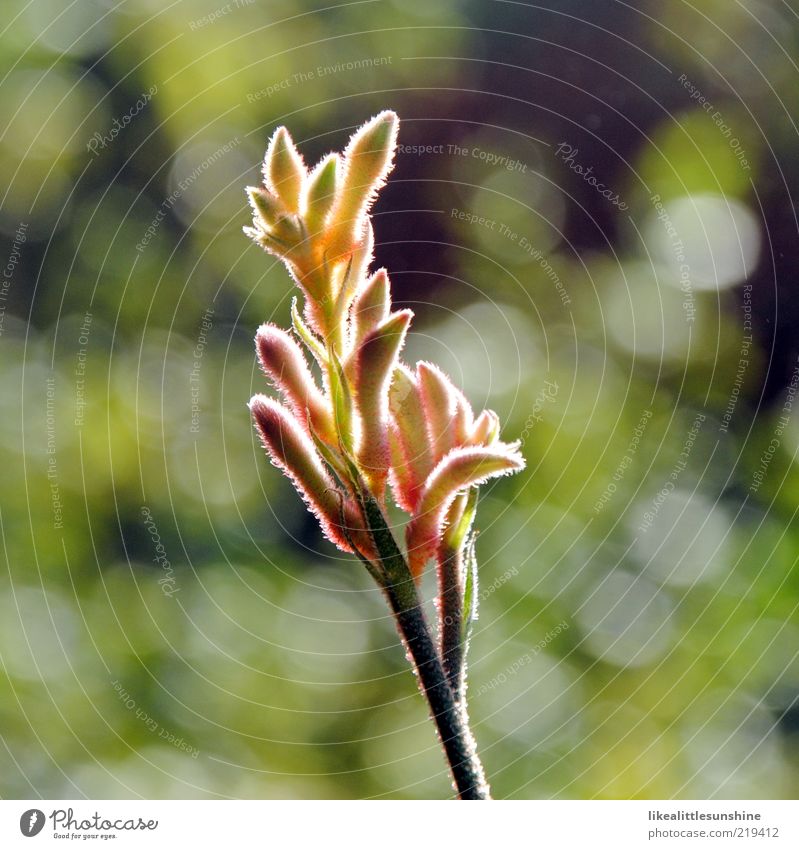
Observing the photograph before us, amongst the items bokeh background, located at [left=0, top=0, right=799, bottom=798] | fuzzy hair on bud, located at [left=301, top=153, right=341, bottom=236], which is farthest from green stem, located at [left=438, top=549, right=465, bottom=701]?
bokeh background, located at [left=0, top=0, right=799, bottom=798]

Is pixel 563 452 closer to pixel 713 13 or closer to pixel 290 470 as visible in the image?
pixel 713 13

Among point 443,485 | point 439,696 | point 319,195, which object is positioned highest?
point 319,195

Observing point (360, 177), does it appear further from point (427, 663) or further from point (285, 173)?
point (427, 663)

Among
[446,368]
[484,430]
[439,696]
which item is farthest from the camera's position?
[446,368]

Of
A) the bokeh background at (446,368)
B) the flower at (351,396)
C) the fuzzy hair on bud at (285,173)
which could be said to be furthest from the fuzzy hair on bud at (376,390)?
the bokeh background at (446,368)

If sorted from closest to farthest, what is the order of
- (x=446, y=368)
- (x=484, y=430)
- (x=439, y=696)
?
(x=439, y=696), (x=484, y=430), (x=446, y=368)

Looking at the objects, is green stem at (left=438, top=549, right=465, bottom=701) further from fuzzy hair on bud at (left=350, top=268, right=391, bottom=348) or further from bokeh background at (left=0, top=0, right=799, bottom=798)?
bokeh background at (left=0, top=0, right=799, bottom=798)

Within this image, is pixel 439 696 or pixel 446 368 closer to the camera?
pixel 439 696

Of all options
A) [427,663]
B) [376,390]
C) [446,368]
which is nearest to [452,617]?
[427,663]
